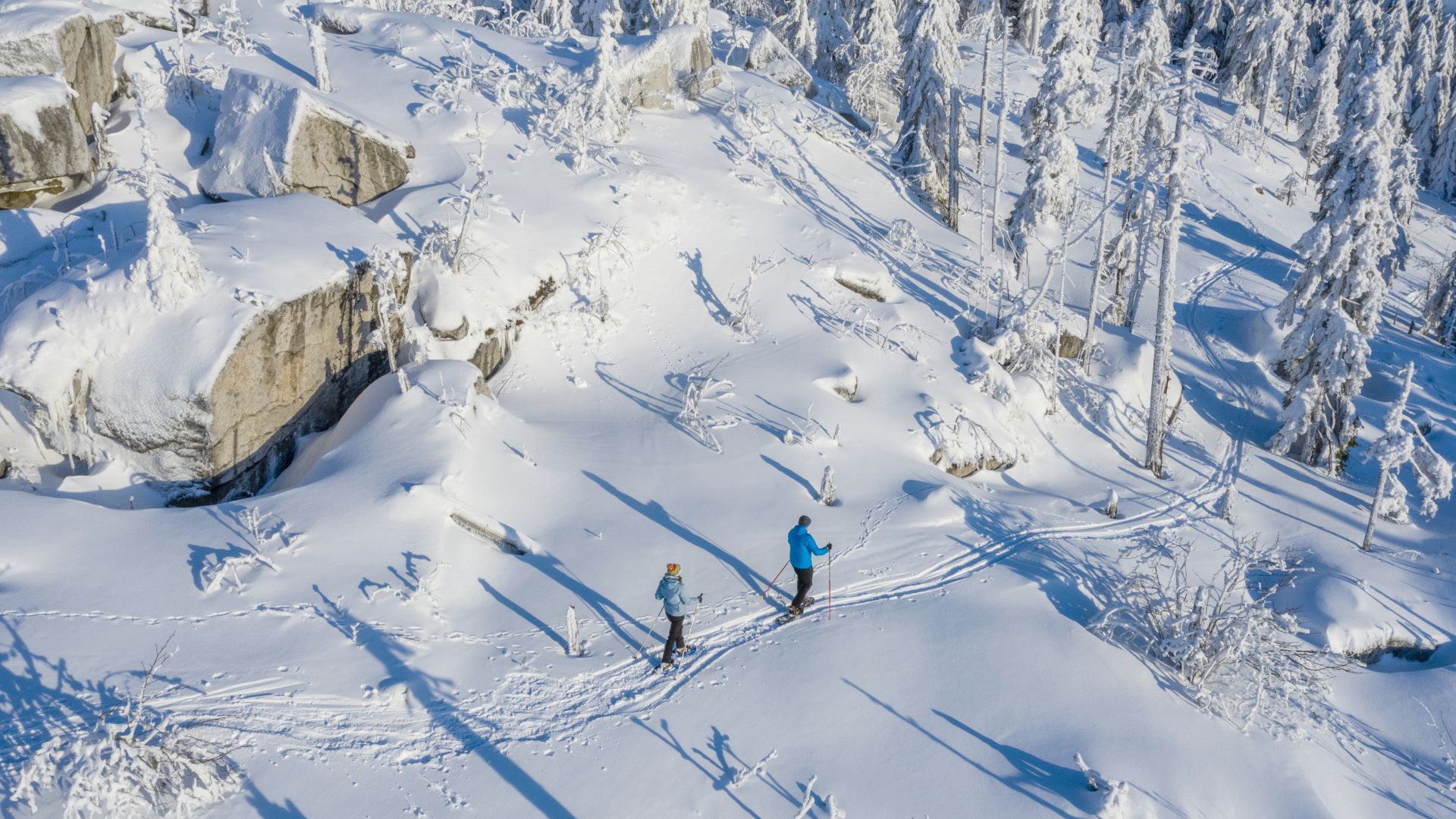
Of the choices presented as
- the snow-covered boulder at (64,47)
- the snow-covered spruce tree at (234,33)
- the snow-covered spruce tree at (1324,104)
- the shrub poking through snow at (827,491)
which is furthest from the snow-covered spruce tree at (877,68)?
the snow-covered spruce tree at (1324,104)

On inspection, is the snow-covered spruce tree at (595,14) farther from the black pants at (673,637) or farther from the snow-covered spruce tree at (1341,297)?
the black pants at (673,637)

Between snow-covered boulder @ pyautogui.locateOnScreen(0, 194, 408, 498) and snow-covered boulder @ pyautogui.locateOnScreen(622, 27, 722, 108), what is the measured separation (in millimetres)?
13482

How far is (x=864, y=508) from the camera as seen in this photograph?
47.7ft

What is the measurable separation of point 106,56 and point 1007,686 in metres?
24.4

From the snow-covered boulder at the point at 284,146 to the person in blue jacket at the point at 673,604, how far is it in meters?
13.8

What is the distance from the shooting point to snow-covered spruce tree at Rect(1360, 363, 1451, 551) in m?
18.6

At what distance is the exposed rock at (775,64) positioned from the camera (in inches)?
1207

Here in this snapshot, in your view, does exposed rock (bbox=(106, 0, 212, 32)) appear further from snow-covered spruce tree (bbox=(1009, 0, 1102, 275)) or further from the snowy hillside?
snow-covered spruce tree (bbox=(1009, 0, 1102, 275))

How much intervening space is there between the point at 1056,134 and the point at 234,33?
2708 cm

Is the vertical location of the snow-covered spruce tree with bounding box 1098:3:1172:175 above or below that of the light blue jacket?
above

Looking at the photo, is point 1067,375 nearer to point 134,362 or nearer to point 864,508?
point 864,508

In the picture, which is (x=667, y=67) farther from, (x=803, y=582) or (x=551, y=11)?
(x=803, y=582)

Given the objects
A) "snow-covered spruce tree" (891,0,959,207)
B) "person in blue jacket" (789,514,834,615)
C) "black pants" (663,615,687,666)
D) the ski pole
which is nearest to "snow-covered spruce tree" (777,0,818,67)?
→ "snow-covered spruce tree" (891,0,959,207)

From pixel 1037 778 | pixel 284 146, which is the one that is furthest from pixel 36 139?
pixel 1037 778
